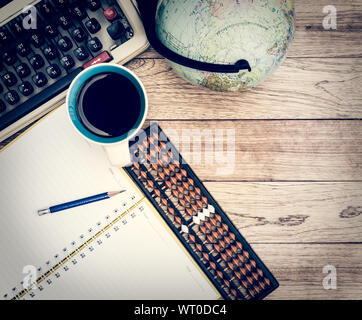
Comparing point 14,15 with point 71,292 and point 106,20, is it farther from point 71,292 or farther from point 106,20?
point 71,292

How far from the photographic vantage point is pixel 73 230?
70 cm

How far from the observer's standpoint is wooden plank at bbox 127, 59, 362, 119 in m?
0.73

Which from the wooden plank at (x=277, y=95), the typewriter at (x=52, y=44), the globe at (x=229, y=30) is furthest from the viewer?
the wooden plank at (x=277, y=95)

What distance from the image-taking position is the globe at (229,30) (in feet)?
1.69

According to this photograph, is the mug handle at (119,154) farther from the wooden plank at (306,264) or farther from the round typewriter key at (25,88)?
the wooden plank at (306,264)

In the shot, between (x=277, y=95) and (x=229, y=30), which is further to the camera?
(x=277, y=95)

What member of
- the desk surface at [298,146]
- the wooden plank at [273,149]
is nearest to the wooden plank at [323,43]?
the desk surface at [298,146]

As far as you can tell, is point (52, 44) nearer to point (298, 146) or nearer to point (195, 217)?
point (195, 217)

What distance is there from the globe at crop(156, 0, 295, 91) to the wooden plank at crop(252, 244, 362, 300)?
44 cm

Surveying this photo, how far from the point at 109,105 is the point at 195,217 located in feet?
1.01

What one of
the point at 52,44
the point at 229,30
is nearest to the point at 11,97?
the point at 52,44

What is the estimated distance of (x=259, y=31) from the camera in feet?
1.73
